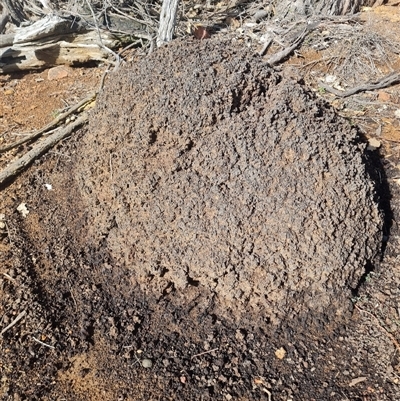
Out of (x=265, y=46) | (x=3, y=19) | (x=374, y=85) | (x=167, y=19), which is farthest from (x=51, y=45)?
(x=374, y=85)

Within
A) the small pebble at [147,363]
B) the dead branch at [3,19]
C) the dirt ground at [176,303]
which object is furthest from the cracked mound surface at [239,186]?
the dead branch at [3,19]

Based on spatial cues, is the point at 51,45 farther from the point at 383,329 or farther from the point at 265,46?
the point at 383,329

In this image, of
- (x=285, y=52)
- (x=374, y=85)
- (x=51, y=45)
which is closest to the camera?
(x=374, y=85)

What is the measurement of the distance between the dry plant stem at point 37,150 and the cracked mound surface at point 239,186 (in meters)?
1.12

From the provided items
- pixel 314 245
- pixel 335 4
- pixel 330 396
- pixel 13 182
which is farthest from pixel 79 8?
pixel 330 396

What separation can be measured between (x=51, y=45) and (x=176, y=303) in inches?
125

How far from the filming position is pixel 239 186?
2.24m

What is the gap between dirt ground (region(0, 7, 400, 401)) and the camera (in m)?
2.12

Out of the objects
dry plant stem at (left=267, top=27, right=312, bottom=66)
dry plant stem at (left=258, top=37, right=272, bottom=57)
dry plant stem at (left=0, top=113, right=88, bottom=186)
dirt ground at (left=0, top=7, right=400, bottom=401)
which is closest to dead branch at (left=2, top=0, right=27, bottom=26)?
dry plant stem at (left=0, top=113, right=88, bottom=186)

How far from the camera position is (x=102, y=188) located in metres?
2.60

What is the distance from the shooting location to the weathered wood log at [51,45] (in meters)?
4.40

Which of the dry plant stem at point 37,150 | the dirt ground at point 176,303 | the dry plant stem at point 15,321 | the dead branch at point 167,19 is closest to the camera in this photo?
the dirt ground at point 176,303

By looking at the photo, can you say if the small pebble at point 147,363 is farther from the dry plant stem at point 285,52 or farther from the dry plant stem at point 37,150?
the dry plant stem at point 285,52

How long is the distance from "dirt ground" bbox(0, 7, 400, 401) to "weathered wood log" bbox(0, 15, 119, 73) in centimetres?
219
